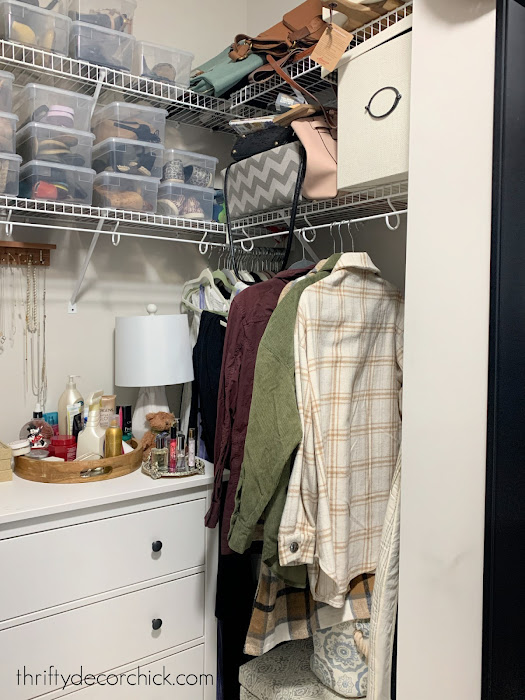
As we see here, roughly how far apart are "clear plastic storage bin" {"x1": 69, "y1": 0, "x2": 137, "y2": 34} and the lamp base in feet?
3.74

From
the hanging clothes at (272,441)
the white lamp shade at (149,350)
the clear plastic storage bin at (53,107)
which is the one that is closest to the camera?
the hanging clothes at (272,441)

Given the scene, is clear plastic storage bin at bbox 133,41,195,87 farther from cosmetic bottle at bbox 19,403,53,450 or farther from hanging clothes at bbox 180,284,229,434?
cosmetic bottle at bbox 19,403,53,450

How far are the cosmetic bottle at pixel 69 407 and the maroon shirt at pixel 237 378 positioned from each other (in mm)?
498

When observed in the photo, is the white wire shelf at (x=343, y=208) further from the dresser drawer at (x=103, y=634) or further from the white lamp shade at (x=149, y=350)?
the dresser drawer at (x=103, y=634)

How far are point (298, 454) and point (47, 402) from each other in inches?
38.7

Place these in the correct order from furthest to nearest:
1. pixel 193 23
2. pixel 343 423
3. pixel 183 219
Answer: pixel 193 23 → pixel 183 219 → pixel 343 423

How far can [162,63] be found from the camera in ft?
5.97

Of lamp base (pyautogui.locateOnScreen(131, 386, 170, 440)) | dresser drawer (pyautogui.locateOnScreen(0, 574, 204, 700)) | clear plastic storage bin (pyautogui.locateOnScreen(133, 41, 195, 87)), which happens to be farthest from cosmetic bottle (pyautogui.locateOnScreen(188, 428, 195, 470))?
clear plastic storage bin (pyautogui.locateOnScreen(133, 41, 195, 87))

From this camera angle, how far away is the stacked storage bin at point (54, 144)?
1.59m

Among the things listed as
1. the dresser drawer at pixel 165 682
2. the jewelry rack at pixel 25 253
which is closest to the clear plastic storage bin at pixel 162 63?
the jewelry rack at pixel 25 253

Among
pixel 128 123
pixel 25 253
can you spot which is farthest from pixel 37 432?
pixel 128 123

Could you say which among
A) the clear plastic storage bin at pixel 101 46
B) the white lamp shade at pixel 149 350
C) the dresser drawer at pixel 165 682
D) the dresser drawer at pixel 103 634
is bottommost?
the dresser drawer at pixel 165 682

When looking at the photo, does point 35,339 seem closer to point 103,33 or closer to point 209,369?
point 209,369

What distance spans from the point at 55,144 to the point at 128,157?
0.71 feet
